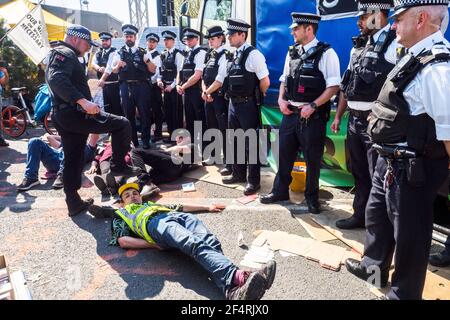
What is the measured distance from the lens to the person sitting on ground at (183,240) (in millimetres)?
2293

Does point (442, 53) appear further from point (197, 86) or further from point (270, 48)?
point (197, 86)

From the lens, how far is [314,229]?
339cm

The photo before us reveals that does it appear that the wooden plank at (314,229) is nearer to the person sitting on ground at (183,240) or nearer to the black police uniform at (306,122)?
the black police uniform at (306,122)

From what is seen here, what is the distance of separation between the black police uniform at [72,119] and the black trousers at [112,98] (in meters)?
3.34

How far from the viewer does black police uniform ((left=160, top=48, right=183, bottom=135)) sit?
22.0 ft

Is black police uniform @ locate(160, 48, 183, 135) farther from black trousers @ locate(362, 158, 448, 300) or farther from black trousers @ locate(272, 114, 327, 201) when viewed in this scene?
black trousers @ locate(362, 158, 448, 300)

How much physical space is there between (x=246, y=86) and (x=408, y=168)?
2.50 metres

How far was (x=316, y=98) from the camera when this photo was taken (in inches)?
138

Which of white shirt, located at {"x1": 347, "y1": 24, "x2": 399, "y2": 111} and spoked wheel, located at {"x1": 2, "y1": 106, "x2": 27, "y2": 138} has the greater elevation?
white shirt, located at {"x1": 347, "y1": 24, "x2": 399, "y2": 111}

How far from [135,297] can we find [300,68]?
2.50 meters

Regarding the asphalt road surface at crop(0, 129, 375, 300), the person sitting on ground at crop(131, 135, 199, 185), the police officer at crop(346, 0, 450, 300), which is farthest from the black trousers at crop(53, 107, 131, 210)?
the police officer at crop(346, 0, 450, 300)

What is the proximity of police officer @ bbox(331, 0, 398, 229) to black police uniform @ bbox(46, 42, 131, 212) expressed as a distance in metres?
2.39

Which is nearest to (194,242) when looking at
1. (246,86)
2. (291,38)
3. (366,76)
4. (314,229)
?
(314,229)

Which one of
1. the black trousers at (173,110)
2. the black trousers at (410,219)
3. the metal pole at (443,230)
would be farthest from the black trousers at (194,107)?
the black trousers at (410,219)
